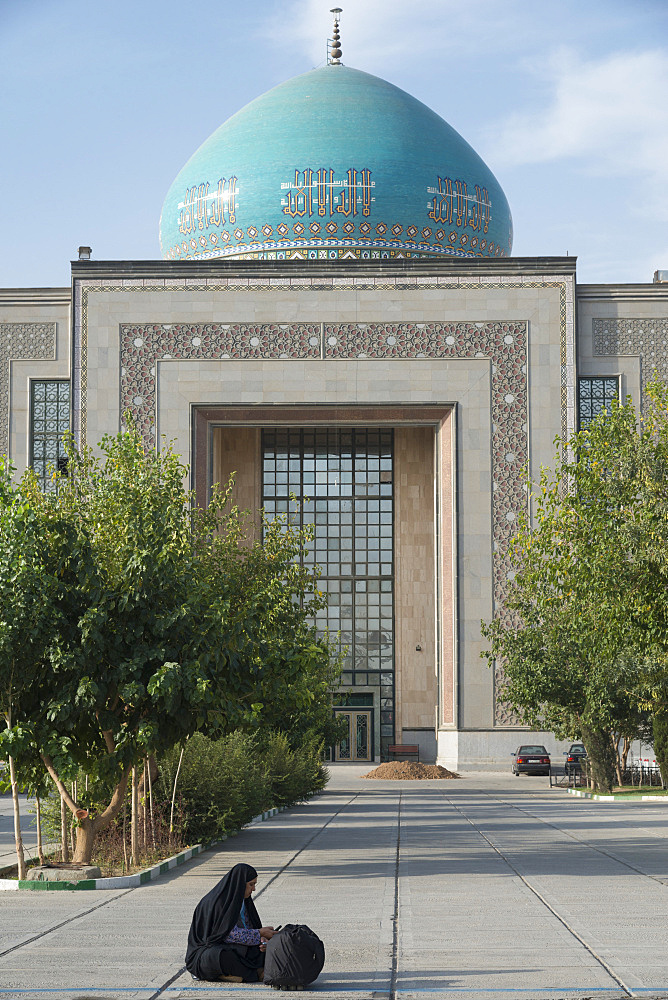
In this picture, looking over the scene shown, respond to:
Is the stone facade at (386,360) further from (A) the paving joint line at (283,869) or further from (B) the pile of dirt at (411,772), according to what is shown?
(A) the paving joint line at (283,869)

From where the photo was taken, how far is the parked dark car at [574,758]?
112ft

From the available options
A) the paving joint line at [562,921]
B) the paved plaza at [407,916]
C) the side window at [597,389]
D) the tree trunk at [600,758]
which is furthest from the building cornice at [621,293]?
the paving joint line at [562,921]

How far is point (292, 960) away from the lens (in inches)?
298

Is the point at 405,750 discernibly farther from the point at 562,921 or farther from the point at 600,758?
the point at 562,921

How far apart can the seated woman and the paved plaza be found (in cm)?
16

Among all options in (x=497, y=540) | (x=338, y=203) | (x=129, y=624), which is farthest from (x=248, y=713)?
(x=338, y=203)

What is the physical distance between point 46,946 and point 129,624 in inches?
191

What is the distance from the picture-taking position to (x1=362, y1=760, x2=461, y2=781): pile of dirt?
124 ft

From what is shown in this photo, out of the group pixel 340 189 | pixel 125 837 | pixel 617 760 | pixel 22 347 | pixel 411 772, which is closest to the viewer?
pixel 125 837

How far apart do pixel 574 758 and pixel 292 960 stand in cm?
3023

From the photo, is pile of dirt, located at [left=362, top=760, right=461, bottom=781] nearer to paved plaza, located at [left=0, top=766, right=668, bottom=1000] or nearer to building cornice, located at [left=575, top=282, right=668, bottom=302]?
building cornice, located at [left=575, top=282, right=668, bottom=302]

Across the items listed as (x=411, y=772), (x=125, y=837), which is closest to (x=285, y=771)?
(x=125, y=837)

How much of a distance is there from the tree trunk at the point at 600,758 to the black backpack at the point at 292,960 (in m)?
21.4

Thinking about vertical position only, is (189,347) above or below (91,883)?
above
